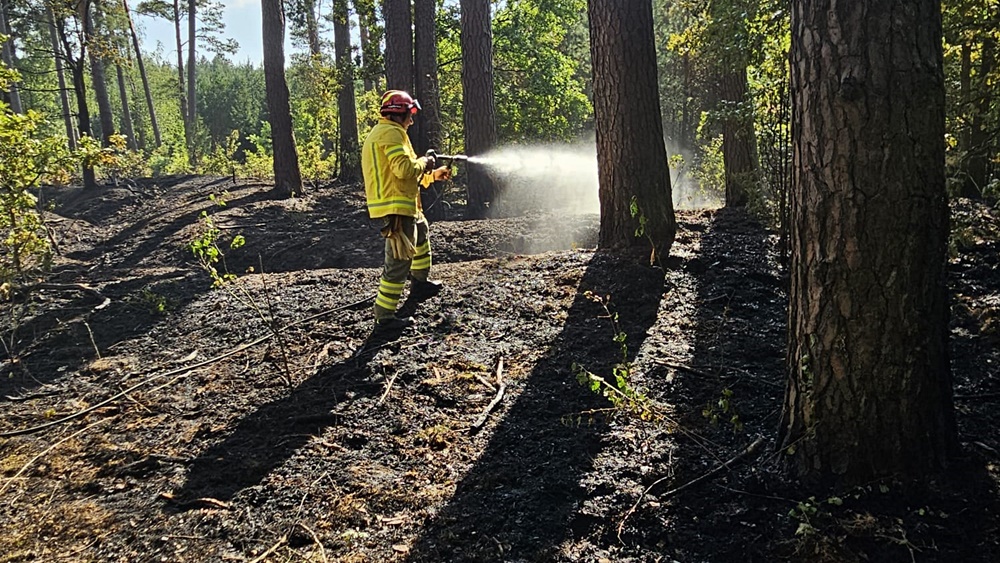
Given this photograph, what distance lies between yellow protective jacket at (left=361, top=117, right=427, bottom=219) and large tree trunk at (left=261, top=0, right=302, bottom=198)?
8468mm

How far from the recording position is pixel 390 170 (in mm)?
5188

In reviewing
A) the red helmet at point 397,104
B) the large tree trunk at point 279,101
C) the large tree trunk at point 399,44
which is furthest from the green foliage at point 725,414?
the large tree trunk at point 279,101

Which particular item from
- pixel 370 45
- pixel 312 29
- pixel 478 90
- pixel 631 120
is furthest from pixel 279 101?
pixel 312 29

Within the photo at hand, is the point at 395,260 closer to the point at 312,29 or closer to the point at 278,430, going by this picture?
the point at 278,430

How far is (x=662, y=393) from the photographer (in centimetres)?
371

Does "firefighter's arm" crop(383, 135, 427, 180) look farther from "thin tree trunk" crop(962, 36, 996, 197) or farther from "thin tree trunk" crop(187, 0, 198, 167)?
"thin tree trunk" crop(187, 0, 198, 167)

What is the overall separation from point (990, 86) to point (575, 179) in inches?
310

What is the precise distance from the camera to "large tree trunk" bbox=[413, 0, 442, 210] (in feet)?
36.4

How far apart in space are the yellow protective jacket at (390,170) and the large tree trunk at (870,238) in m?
3.22

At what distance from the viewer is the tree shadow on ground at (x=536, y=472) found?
2.66m

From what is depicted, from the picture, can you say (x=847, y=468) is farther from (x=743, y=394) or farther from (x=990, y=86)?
(x=990, y=86)

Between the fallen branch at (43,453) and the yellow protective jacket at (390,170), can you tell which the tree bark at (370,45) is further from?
the fallen branch at (43,453)

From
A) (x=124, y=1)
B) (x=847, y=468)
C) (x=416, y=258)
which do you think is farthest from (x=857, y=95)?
(x=124, y=1)

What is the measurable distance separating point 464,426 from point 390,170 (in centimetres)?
240
